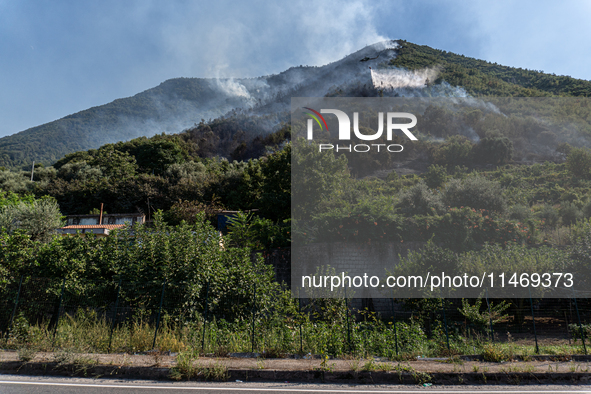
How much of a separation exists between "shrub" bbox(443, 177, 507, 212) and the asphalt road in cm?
1156

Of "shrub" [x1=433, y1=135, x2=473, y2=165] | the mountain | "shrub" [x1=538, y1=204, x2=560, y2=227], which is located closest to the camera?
"shrub" [x1=538, y1=204, x2=560, y2=227]

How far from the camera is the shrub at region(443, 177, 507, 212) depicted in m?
16.0

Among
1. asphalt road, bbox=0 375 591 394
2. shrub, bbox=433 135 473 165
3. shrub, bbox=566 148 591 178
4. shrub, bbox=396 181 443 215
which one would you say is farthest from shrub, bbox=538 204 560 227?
asphalt road, bbox=0 375 591 394

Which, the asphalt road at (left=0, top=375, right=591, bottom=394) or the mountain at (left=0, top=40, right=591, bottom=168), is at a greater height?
the mountain at (left=0, top=40, right=591, bottom=168)

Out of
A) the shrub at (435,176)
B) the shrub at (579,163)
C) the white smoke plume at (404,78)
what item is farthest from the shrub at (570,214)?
the white smoke plume at (404,78)

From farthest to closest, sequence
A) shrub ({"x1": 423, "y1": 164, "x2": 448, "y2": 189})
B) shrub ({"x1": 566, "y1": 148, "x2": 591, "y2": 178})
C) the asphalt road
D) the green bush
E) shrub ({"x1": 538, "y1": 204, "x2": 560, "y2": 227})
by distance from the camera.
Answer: the green bush, shrub ({"x1": 566, "y1": 148, "x2": 591, "y2": 178}), shrub ({"x1": 423, "y1": 164, "x2": 448, "y2": 189}), shrub ({"x1": 538, "y1": 204, "x2": 560, "y2": 227}), the asphalt road

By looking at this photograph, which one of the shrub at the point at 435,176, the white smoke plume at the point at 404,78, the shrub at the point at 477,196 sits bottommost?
the shrub at the point at 477,196

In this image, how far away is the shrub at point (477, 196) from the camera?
1603cm

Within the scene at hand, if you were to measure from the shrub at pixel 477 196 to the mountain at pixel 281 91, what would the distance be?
34.8 m

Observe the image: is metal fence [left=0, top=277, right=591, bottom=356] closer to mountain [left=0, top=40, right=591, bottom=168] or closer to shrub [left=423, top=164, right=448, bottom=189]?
shrub [left=423, top=164, right=448, bottom=189]

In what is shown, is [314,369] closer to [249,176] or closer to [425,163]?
[249,176]

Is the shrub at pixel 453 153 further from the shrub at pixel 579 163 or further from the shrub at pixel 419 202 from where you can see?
the shrub at pixel 419 202

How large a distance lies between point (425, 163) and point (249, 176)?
51.1 ft

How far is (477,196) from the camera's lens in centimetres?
1623
